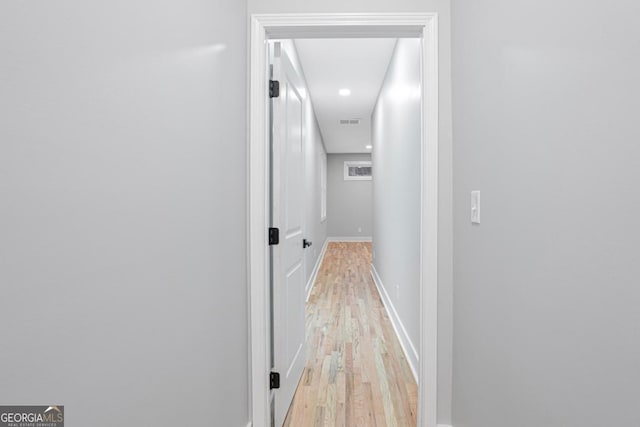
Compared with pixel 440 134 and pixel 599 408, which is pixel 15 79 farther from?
pixel 440 134

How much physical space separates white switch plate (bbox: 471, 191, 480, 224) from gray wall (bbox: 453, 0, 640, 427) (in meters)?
0.04

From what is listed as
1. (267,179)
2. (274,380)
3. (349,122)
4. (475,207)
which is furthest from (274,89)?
(349,122)

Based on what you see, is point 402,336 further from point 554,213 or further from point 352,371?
point 554,213

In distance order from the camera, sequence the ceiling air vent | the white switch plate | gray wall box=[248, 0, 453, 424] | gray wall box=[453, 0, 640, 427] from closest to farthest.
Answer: gray wall box=[453, 0, 640, 427]
the white switch plate
gray wall box=[248, 0, 453, 424]
the ceiling air vent

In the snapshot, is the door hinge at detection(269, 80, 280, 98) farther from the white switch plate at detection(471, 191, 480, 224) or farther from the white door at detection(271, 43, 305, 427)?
Answer: the white switch plate at detection(471, 191, 480, 224)

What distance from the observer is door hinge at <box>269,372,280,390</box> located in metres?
1.83

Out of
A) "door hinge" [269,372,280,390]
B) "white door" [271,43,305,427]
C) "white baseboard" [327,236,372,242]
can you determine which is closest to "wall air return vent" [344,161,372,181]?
"white baseboard" [327,236,372,242]

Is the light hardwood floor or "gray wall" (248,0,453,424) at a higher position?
"gray wall" (248,0,453,424)

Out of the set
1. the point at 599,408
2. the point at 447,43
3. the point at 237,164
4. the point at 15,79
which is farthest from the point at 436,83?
the point at 15,79

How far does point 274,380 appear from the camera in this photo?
184 centimetres

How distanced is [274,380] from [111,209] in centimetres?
144

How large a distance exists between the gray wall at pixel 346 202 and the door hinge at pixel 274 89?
875cm

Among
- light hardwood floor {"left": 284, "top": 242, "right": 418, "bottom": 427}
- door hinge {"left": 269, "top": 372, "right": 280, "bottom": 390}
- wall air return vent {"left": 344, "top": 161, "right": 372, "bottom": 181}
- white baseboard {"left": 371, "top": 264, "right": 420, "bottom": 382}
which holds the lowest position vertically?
light hardwood floor {"left": 284, "top": 242, "right": 418, "bottom": 427}

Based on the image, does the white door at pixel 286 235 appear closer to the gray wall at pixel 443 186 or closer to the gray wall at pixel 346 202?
the gray wall at pixel 443 186
